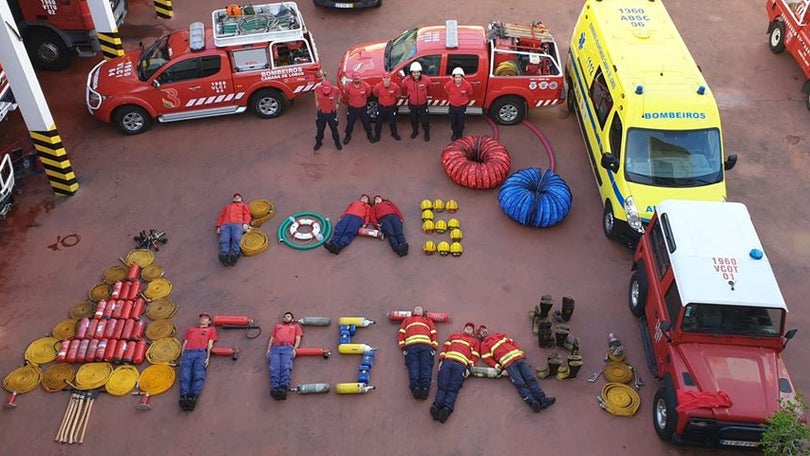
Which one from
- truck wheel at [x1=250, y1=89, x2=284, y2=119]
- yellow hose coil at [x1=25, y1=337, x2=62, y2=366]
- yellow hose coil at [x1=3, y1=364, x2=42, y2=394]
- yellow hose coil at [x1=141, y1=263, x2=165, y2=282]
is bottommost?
yellow hose coil at [x1=3, y1=364, x2=42, y2=394]

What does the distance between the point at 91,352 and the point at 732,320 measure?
30.3ft

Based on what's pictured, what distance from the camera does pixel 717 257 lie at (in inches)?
377

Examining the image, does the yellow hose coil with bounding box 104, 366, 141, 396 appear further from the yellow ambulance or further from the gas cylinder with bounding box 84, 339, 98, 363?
the yellow ambulance

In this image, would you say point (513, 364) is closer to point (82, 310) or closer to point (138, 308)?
point (138, 308)

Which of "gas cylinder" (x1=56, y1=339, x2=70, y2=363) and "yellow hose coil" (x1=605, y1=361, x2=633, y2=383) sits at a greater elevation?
"gas cylinder" (x1=56, y1=339, x2=70, y2=363)

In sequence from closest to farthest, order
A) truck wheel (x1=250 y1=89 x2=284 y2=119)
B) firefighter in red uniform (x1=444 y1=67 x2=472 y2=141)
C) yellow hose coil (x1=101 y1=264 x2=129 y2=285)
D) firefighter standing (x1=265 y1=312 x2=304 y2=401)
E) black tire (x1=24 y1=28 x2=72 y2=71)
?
firefighter standing (x1=265 y1=312 x2=304 y2=401), yellow hose coil (x1=101 y1=264 x2=129 y2=285), firefighter in red uniform (x1=444 y1=67 x2=472 y2=141), truck wheel (x1=250 y1=89 x2=284 y2=119), black tire (x1=24 y1=28 x2=72 y2=71)

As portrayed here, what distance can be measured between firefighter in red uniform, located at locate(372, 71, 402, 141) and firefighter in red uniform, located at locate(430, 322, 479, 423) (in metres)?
5.44

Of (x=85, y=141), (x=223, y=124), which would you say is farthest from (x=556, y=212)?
(x=85, y=141)

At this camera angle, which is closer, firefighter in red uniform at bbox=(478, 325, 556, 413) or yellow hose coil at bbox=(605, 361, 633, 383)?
firefighter in red uniform at bbox=(478, 325, 556, 413)

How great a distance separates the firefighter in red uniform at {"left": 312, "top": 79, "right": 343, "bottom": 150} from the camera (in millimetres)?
13641

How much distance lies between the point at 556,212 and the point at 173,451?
7.37m

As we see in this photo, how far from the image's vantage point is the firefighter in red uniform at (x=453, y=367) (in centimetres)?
966

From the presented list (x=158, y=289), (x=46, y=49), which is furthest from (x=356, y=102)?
(x=46, y=49)

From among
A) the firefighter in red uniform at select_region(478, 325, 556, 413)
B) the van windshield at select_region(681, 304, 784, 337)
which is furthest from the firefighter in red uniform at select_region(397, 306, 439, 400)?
the van windshield at select_region(681, 304, 784, 337)
